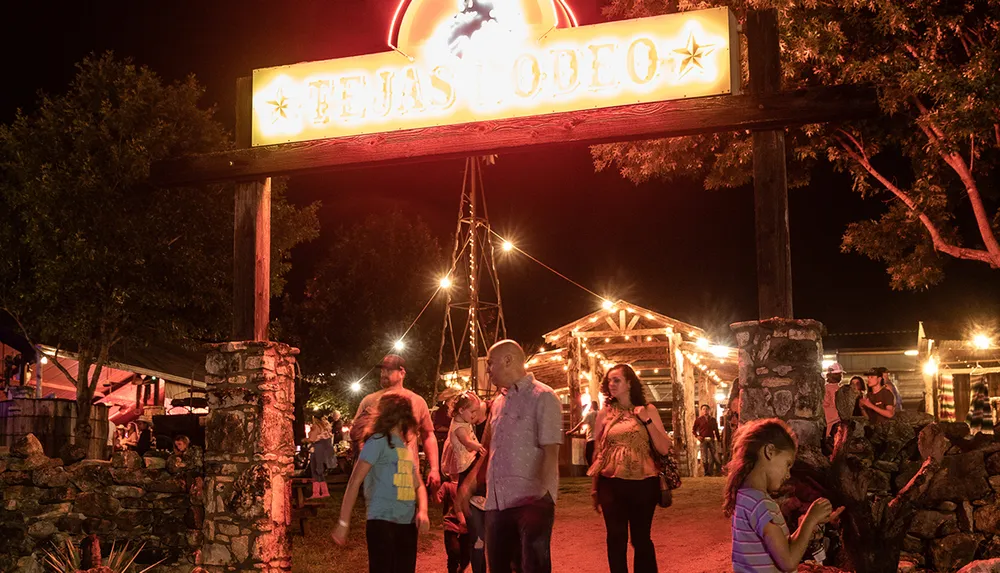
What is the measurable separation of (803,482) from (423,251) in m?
33.5

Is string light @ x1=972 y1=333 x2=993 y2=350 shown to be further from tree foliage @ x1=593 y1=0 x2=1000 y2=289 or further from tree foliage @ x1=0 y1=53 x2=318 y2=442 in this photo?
tree foliage @ x1=0 y1=53 x2=318 y2=442

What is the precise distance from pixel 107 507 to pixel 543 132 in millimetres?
6503

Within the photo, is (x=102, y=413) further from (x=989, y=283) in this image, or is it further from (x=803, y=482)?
(x=989, y=283)

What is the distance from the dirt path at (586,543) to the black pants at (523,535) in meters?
4.21

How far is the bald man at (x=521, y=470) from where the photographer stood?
5.78 m

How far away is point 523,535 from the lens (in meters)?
5.77

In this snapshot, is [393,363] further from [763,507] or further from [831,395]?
[831,395]

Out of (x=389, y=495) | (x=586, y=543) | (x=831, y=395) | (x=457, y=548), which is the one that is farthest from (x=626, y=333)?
(x=389, y=495)

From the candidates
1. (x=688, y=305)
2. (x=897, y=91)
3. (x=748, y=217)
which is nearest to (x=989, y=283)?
(x=748, y=217)

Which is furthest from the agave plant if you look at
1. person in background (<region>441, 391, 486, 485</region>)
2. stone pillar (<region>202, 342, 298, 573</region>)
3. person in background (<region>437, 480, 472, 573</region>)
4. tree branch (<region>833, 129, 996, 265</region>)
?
tree branch (<region>833, 129, 996, 265</region>)

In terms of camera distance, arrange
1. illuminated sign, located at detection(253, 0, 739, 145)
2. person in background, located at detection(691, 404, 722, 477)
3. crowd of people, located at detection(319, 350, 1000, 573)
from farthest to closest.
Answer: person in background, located at detection(691, 404, 722, 477) → illuminated sign, located at detection(253, 0, 739, 145) → crowd of people, located at detection(319, 350, 1000, 573)

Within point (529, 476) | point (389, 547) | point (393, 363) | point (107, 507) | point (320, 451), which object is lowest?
point (107, 507)

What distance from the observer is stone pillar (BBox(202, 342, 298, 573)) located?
9531mm

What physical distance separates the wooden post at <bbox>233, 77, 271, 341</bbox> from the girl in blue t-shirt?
4262mm
